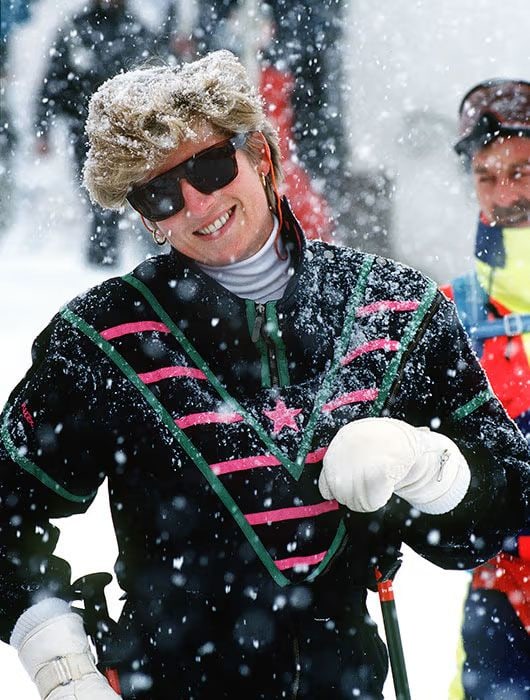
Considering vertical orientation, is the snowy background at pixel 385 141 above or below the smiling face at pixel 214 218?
above

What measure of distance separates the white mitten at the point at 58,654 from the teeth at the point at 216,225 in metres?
0.83

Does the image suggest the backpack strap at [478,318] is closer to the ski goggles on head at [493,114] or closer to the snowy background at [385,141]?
the ski goggles on head at [493,114]

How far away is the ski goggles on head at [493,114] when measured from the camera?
337cm

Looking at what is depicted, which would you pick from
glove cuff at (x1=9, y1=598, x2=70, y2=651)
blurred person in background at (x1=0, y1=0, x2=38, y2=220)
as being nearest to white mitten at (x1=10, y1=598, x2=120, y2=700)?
glove cuff at (x1=9, y1=598, x2=70, y2=651)

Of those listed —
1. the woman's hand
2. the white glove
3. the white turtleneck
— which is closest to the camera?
the white glove

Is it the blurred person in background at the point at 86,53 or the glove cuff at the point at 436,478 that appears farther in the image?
the blurred person in background at the point at 86,53

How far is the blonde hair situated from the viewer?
6.54ft

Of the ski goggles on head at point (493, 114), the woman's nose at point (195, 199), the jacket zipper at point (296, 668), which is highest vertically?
the ski goggles on head at point (493, 114)

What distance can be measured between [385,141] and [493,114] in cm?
1241

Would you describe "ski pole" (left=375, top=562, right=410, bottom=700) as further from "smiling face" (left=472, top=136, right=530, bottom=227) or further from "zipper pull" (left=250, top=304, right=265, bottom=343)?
"smiling face" (left=472, top=136, right=530, bottom=227)

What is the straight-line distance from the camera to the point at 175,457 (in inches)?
76.1

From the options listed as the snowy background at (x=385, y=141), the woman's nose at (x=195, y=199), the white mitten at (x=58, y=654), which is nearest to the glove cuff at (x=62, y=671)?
the white mitten at (x=58, y=654)

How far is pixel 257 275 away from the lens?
Result: 2109mm

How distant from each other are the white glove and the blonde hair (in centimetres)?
63
